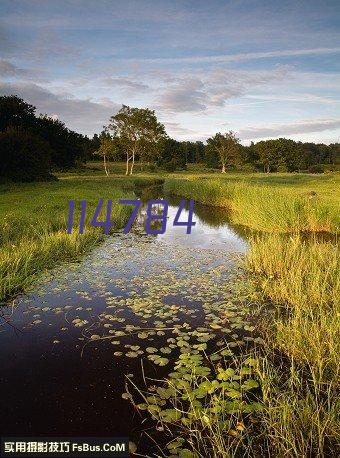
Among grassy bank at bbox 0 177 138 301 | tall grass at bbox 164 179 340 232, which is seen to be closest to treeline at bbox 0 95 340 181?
grassy bank at bbox 0 177 138 301

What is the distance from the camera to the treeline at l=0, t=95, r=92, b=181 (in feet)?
109

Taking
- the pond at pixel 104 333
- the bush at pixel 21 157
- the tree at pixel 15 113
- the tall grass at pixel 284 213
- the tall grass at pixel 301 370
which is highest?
the tree at pixel 15 113

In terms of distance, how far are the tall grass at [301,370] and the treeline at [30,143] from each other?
28.8 metres

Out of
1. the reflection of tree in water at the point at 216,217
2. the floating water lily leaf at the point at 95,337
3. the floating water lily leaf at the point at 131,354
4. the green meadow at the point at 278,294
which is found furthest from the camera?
the reflection of tree in water at the point at 216,217

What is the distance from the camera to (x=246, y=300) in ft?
26.7

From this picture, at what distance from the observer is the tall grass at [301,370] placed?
3.79m

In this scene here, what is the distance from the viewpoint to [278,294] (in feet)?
26.4

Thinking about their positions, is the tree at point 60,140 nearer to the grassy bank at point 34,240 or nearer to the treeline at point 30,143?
the treeline at point 30,143

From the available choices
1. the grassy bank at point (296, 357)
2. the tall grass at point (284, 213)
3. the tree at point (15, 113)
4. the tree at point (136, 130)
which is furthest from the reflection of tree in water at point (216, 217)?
the tree at point (136, 130)

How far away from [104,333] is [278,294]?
3716 mm

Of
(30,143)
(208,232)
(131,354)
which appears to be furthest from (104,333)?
(30,143)

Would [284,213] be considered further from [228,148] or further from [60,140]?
[228,148]

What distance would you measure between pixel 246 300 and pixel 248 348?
2159 millimetres

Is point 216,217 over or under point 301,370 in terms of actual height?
under
